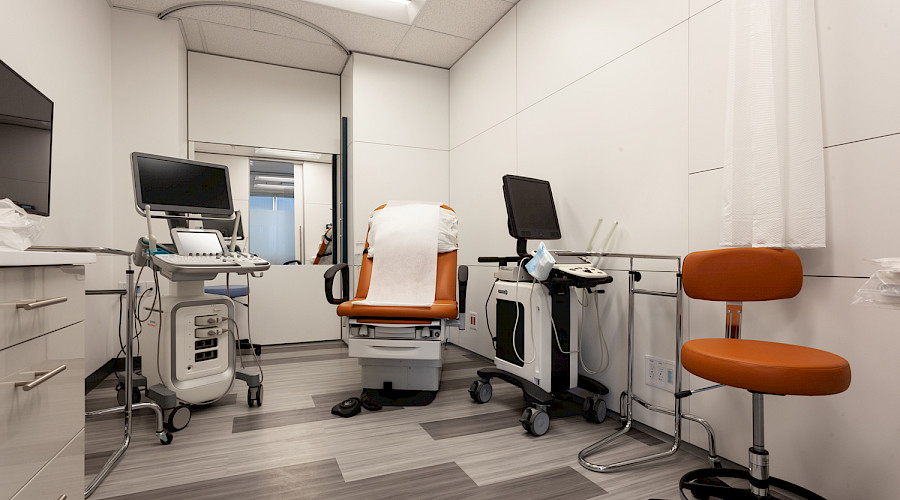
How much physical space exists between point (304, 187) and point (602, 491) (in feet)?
12.9

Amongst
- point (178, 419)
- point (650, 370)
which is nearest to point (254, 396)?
point (178, 419)

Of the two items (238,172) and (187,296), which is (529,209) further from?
(238,172)

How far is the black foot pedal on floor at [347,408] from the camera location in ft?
8.10

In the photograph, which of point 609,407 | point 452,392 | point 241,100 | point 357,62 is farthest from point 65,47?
point 609,407

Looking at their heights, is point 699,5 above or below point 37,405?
above

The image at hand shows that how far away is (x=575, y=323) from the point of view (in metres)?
2.46

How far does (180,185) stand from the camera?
2443 mm

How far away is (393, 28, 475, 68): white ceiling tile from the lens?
3.89 metres

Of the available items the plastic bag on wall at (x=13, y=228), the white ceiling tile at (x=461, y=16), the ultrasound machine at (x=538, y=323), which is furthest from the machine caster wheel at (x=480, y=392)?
the white ceiling tile at (x=461, y=16)

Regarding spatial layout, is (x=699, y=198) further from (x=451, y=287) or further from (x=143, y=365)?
(x=143, y=365)

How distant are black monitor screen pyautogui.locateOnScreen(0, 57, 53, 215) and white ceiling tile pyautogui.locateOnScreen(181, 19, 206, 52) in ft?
8.11

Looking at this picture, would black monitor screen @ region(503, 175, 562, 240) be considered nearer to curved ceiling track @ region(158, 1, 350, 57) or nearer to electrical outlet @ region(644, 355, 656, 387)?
electrical outlet @ region(644, 355, 656, 387)

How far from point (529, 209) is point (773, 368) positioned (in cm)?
152

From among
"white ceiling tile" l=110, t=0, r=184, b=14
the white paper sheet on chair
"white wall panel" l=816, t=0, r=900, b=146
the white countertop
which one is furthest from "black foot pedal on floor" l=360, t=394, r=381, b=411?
"white ceiling tile" l=110, t=0, r=184, b=14
